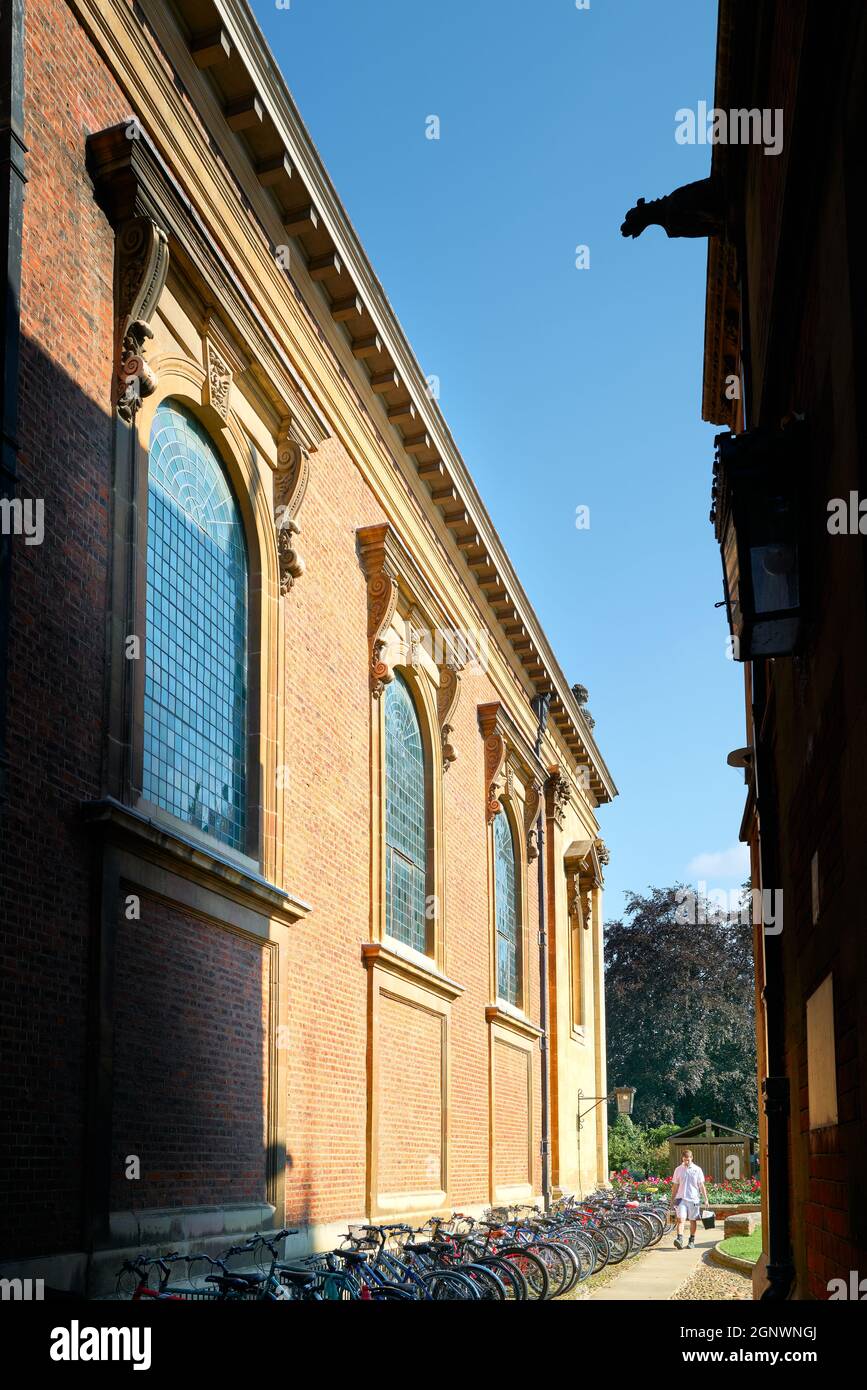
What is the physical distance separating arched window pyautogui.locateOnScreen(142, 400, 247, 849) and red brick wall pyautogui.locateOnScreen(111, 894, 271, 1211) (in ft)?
3.75

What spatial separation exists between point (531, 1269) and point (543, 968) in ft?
46.9

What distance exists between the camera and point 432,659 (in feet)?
70.6

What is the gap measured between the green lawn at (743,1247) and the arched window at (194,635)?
10996mm

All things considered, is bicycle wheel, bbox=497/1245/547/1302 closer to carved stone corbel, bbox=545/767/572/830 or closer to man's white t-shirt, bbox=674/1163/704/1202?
man's white t-shirt, bbox=674/1163/704/1202

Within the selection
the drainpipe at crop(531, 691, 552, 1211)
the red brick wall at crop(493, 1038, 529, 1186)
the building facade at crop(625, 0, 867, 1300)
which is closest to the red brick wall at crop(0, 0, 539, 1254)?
the building facade at crop(625, 0, 867, 1300)

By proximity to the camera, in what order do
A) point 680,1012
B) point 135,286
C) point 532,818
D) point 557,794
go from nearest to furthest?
point 135,286 < point 532,818 < point 557,794 < point 680,1012

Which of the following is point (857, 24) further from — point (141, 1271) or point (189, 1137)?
point (189, 1137)

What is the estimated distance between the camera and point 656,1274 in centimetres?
2014

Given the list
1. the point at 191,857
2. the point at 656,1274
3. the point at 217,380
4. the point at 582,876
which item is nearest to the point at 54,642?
the point at 191,857

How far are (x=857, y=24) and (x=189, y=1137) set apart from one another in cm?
940

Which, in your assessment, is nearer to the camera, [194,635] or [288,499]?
[194,635]

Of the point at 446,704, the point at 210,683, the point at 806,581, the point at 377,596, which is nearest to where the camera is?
the point at 806,581

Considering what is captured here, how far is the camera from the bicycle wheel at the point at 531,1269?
14.9 metres

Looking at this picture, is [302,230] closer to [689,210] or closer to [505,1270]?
[689,210]
